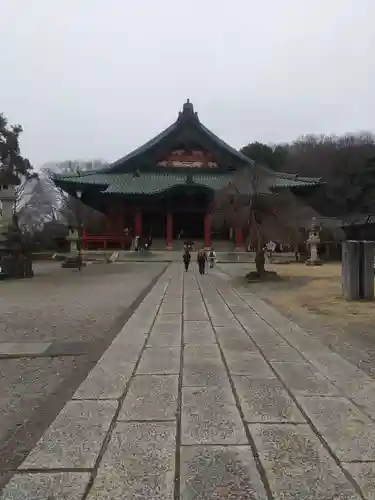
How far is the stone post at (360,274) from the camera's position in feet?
39.6

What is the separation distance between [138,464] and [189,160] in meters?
39.5

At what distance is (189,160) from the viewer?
136 ft

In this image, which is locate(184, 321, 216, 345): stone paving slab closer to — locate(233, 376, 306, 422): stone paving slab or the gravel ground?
the gravel ground

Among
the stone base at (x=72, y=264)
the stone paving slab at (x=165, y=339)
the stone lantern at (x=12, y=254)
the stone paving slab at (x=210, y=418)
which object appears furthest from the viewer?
the stone base at (x=72, y=264)

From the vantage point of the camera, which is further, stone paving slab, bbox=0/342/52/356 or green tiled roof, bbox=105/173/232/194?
green tiled roof, bbox=105/173/232/194

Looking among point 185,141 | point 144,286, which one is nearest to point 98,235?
point 185,141

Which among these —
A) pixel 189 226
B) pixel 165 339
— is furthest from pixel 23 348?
pixel 189 226

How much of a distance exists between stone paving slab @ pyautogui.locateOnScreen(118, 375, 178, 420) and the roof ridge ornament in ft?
123

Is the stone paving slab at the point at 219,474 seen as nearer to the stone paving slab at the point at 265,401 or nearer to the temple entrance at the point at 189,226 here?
the stone paving slab at the point at 265,401

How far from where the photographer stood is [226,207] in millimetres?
19750

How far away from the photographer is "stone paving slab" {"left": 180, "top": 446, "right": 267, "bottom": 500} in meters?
2.64

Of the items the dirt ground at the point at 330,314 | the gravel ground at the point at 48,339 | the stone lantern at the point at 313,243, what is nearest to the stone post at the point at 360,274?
the dirt ground at the point at 330,314

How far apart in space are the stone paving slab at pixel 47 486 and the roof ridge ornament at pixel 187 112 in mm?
39496

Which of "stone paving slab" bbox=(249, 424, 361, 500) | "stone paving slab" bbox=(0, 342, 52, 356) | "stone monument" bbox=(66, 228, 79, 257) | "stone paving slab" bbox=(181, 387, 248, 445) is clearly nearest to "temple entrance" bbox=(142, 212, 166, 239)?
"stone monument" bbox=(66, 228, 79, 257)
